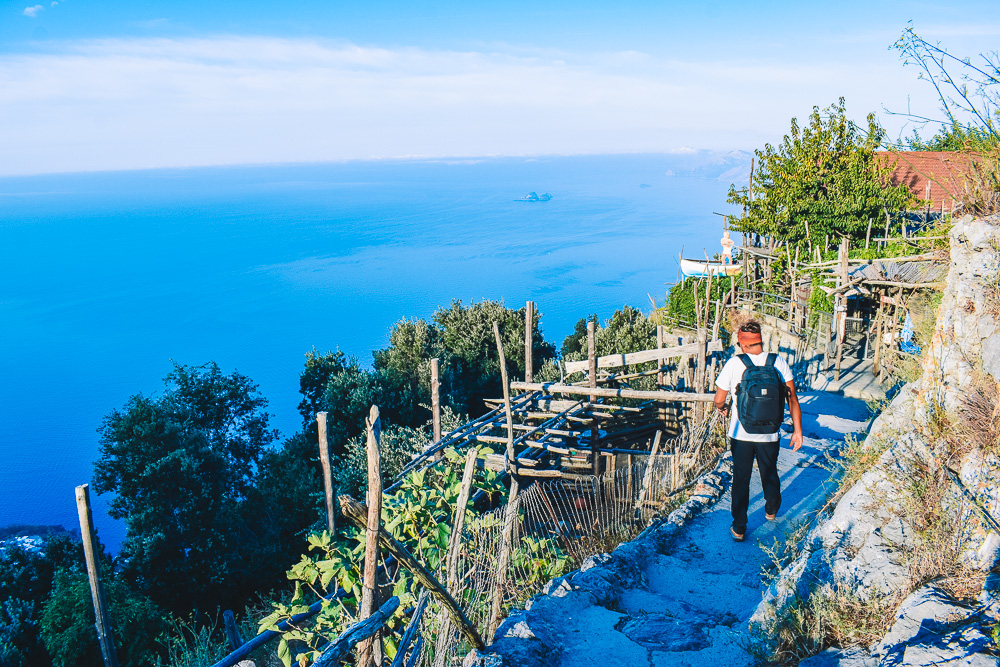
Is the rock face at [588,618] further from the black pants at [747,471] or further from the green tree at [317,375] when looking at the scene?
the green tree at [317,375]

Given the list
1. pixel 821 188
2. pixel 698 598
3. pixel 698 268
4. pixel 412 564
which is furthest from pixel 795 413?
pixel 698 268

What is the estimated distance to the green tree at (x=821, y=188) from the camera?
72.0 feet

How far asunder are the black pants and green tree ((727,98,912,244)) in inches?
808

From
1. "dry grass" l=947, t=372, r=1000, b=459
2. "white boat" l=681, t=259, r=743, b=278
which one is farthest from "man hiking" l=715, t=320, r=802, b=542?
"white boat" l=681, t=259, r=743, b=278

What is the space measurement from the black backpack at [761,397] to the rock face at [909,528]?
67cm

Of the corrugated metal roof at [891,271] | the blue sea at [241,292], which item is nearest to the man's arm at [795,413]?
the corrugated metal roof at [891,271]

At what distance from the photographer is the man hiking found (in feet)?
13.8

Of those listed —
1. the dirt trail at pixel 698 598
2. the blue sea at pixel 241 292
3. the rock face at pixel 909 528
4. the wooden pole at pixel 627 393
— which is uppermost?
the rock face at pixel 909 528

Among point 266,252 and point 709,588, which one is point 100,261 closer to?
point 266,252

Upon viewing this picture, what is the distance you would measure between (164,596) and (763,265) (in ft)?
79.7

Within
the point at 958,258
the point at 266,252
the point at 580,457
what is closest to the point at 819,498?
the point at 958,258

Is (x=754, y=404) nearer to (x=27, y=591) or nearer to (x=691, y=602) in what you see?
(x=691, y=602)

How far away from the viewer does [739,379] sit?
14.2 ft

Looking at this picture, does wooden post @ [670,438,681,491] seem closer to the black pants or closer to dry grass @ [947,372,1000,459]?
the black pants
